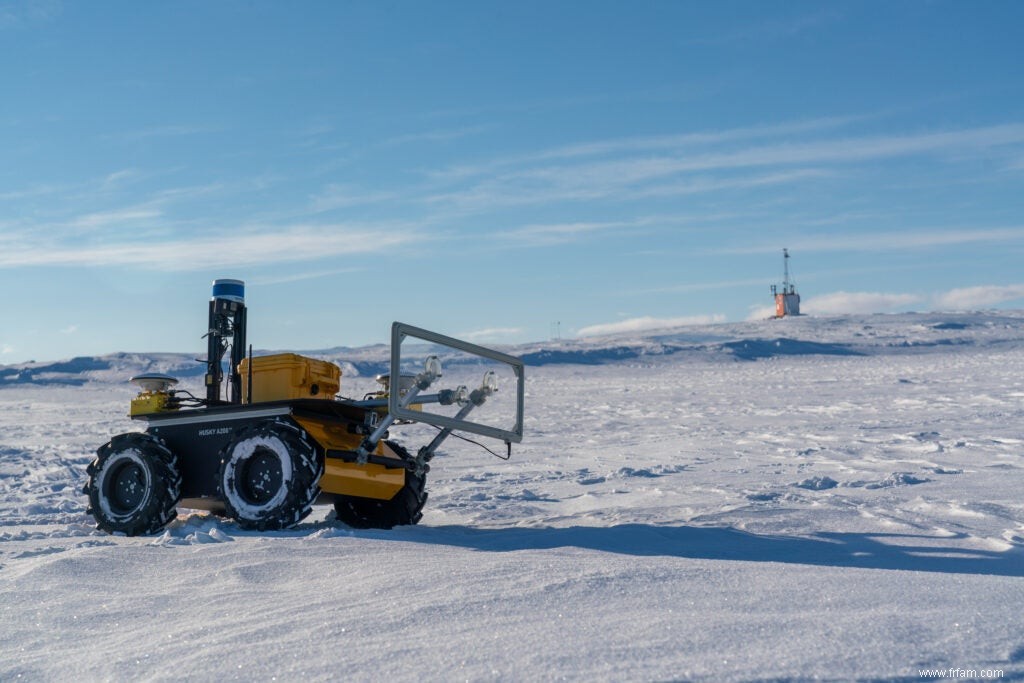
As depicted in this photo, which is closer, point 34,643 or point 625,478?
point 34,643

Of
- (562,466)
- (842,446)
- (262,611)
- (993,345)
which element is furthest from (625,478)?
(993,345)

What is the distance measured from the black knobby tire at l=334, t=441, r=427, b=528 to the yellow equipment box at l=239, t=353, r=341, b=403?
0.83 meters

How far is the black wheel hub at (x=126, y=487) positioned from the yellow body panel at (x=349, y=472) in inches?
55.9

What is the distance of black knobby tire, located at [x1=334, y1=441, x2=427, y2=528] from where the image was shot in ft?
24.5

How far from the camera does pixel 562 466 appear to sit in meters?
11.6

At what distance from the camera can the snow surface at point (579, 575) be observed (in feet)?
10.9

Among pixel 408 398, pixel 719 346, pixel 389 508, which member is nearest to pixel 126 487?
pixel 389 508

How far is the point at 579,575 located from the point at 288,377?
3.49 meters

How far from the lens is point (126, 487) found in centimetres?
736

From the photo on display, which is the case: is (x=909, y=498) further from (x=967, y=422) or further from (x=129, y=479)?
(x=967, y=422)

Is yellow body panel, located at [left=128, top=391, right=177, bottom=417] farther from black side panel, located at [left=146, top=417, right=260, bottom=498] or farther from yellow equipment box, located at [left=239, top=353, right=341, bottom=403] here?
yellow equipment box, located at [left=239, top=353, right=341, bottom=403]

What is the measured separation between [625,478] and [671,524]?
344 centimetres

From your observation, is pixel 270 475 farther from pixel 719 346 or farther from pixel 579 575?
pixel 719 346

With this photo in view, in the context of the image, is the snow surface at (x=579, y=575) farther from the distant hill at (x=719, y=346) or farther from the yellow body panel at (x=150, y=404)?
the distant hill at (x=719, y=346)
